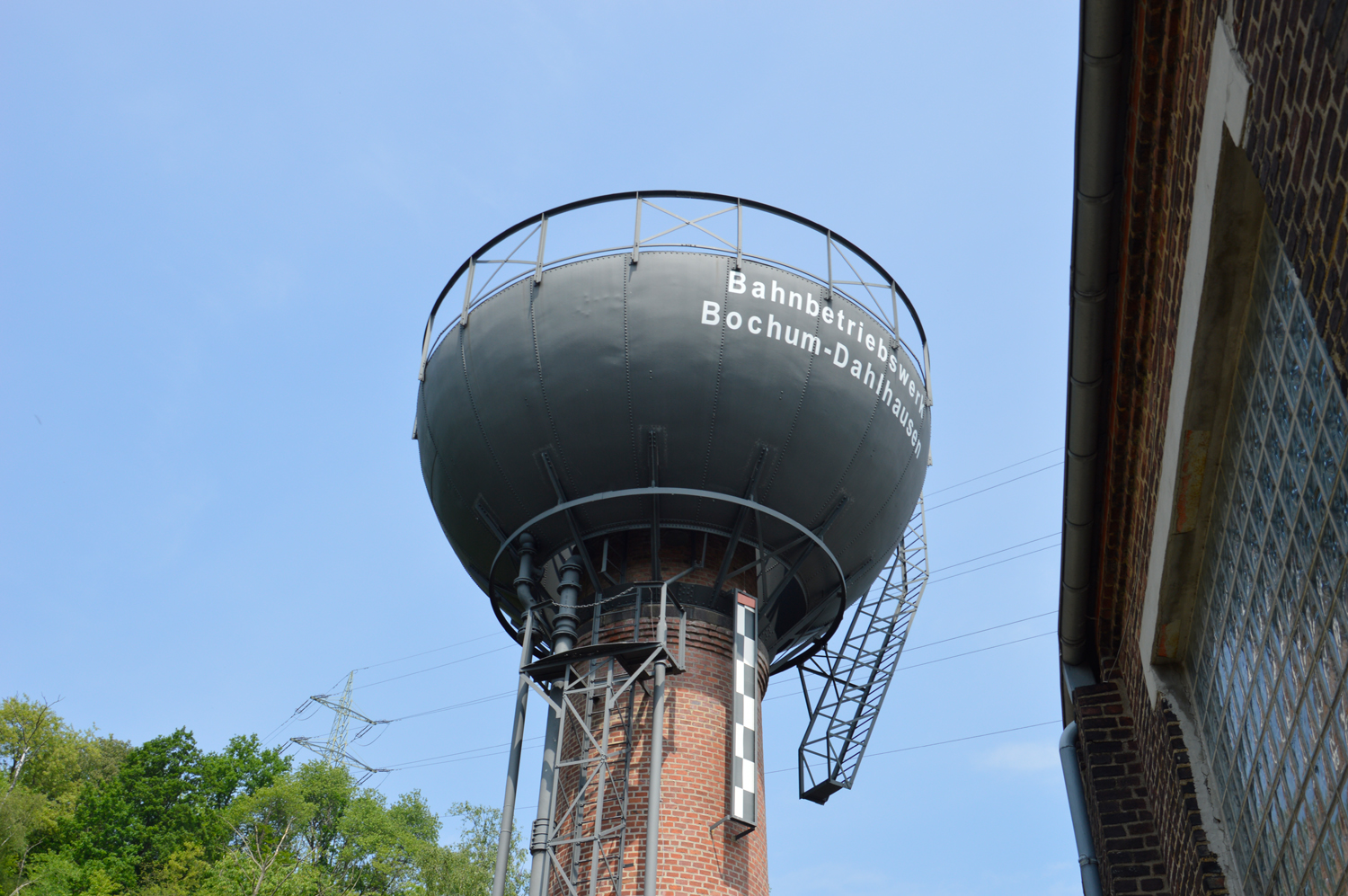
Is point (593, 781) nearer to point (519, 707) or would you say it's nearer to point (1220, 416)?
point (519, 707)

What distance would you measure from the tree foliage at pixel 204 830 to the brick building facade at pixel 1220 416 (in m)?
24.3

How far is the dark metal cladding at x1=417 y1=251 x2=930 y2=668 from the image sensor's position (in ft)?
35.6

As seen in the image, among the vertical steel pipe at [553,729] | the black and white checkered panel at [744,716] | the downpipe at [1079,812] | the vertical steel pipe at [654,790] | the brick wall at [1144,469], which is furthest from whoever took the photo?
the black and white checkered panel at [744,716]

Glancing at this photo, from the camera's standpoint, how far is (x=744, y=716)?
1101cm

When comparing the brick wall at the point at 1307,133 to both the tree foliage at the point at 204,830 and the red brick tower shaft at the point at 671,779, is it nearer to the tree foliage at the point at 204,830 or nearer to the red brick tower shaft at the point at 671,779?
the red brick tower shaft at the point at 671,779

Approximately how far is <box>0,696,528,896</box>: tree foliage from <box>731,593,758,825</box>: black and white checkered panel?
18.9 meters

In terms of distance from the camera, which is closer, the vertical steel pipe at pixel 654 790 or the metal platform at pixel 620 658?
the vertical steel pipe at pixel 654 790

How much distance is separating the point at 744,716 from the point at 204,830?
26476 millimetres

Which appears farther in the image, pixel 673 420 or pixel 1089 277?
pixel 673 420

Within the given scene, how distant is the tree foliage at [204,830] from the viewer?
26.8 metres

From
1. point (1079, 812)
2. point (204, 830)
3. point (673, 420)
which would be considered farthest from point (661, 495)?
point (204, 830)

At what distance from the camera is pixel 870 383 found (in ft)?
38.1

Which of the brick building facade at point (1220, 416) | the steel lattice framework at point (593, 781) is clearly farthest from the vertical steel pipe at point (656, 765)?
the brick building facade at point (1220, 416)

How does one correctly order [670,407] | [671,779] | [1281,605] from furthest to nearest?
1. [670,407]
2. [671,779]
3. [1281,605]
